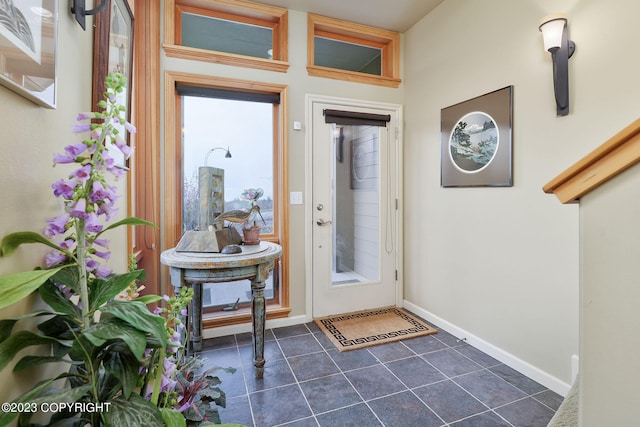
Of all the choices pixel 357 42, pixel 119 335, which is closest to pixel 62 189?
pixel 119 335

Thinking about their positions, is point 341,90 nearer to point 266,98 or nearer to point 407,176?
point 266,98

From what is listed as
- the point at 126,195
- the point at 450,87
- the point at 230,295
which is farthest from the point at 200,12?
the point at 230,295

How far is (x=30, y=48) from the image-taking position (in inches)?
29.0

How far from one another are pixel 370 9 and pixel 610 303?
2.95m

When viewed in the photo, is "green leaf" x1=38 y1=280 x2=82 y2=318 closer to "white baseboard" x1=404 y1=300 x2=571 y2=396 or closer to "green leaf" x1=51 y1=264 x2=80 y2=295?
"green leaf" x1=51 y1=264 x2=80 y2=295

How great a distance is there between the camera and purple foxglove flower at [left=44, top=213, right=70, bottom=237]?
0.76 m

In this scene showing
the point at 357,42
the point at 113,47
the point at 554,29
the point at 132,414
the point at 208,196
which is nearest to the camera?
the point at 132,414

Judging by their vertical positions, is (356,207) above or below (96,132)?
below

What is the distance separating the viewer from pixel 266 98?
273 centimetres

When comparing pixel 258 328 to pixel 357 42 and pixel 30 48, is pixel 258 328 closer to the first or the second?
pixel 30 48

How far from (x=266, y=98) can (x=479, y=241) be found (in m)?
2.16

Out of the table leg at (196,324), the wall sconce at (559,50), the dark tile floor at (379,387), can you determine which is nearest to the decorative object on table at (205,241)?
the table leg at (196,324)

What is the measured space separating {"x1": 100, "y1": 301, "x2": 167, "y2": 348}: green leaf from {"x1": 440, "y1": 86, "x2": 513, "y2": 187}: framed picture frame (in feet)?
7.35

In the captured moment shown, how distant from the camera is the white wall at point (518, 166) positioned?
1.62 metres
